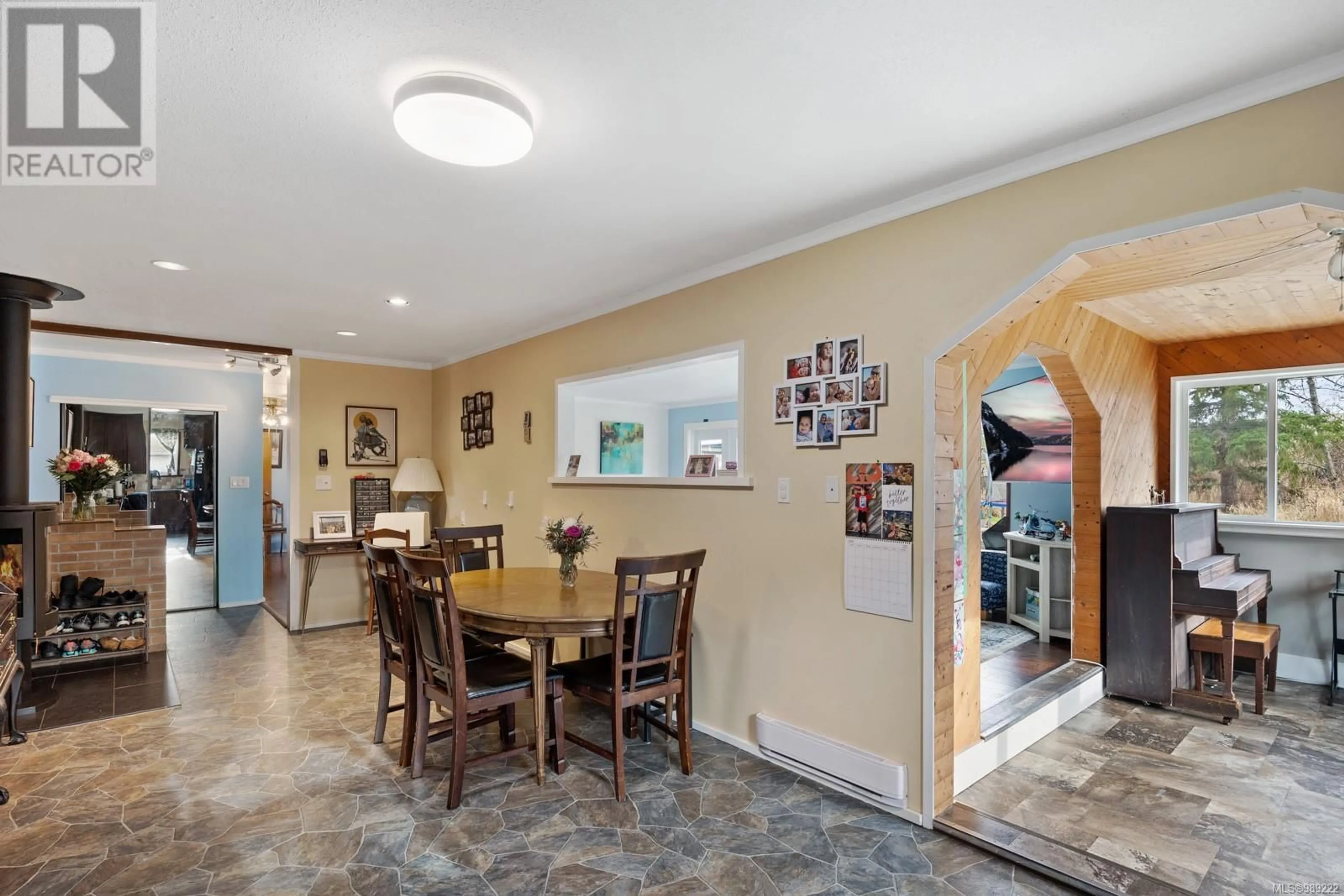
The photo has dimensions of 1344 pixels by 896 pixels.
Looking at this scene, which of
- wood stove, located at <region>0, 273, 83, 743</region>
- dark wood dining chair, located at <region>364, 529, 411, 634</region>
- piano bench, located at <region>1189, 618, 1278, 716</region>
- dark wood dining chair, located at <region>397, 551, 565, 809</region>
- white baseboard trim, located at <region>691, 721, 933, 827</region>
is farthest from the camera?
dark wood dining chair, located at <region>364, 529, 411, 634</region>

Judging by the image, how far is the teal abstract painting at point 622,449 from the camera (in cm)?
668

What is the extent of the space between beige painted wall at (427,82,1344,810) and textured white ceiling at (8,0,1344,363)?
0.16 m

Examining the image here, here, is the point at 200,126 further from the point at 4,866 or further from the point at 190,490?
the point at 190,490

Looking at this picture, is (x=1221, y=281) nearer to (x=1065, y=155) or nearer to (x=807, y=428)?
(x=1065, y=155)

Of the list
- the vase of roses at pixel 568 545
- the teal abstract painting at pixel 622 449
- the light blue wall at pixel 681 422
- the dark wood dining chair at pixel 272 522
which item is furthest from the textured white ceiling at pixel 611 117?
the dark wood dining chair at pixel 272 522

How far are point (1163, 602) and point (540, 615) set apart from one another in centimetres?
358

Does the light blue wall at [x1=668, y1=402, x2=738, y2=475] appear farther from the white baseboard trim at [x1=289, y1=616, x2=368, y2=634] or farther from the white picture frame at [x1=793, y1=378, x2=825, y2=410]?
the white picture frame at [x1=793, y1=378, x2=825, y2=410]

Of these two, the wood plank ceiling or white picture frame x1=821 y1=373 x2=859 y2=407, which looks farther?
white picture frame x1=821 y1=373 x2=859 y2=407

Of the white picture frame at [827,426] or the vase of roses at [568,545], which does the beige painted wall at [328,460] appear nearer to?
the vase of roses at [568,545]

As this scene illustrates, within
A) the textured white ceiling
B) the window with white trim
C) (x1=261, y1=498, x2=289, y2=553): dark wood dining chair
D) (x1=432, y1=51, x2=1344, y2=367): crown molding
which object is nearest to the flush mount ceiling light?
the textured white ceiling

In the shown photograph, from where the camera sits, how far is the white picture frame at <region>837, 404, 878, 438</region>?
8.83 feet

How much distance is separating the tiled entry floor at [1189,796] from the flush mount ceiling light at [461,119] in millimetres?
2900

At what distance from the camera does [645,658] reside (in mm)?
2830

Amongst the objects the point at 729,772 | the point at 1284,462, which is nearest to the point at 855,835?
the point at 729,772
